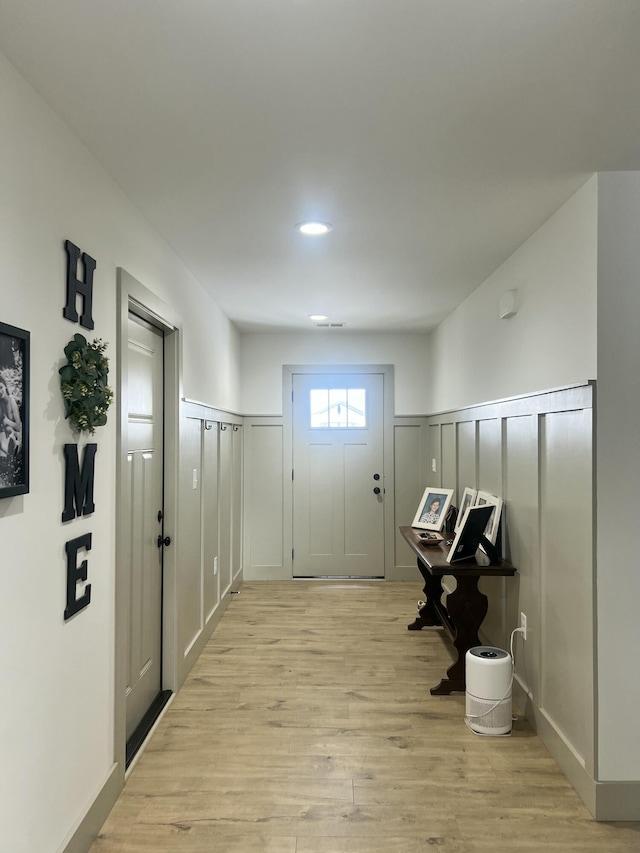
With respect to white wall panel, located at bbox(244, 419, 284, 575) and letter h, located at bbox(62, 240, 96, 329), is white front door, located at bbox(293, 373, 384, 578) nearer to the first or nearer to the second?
white wall panel, located at bbox(244, 419, 284, 575)

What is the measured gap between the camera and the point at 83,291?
6.69 feet

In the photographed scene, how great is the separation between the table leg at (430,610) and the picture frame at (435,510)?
0.35 metres

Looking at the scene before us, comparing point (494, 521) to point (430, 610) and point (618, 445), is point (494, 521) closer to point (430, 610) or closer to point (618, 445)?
point (618, 445)

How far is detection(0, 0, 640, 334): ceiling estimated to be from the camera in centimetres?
144

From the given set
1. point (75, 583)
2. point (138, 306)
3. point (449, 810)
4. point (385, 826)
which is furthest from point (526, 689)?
point (138, 306)

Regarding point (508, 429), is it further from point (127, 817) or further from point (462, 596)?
point (127, 817)

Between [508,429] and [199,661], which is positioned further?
A: [199,661]

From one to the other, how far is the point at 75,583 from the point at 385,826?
4.84ft

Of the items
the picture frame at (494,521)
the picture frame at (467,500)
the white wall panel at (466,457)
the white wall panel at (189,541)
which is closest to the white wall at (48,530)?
the white wall panel at (189,541)

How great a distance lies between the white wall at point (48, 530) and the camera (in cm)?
160

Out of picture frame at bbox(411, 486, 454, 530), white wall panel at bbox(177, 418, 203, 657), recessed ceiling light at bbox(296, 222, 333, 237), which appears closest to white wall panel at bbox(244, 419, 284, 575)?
picture frame at bbox(411, 486, 454, 530)

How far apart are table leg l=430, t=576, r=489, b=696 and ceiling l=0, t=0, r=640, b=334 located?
196 cm

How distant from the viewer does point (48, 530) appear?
1822 mm

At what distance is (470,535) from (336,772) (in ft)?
4.53
